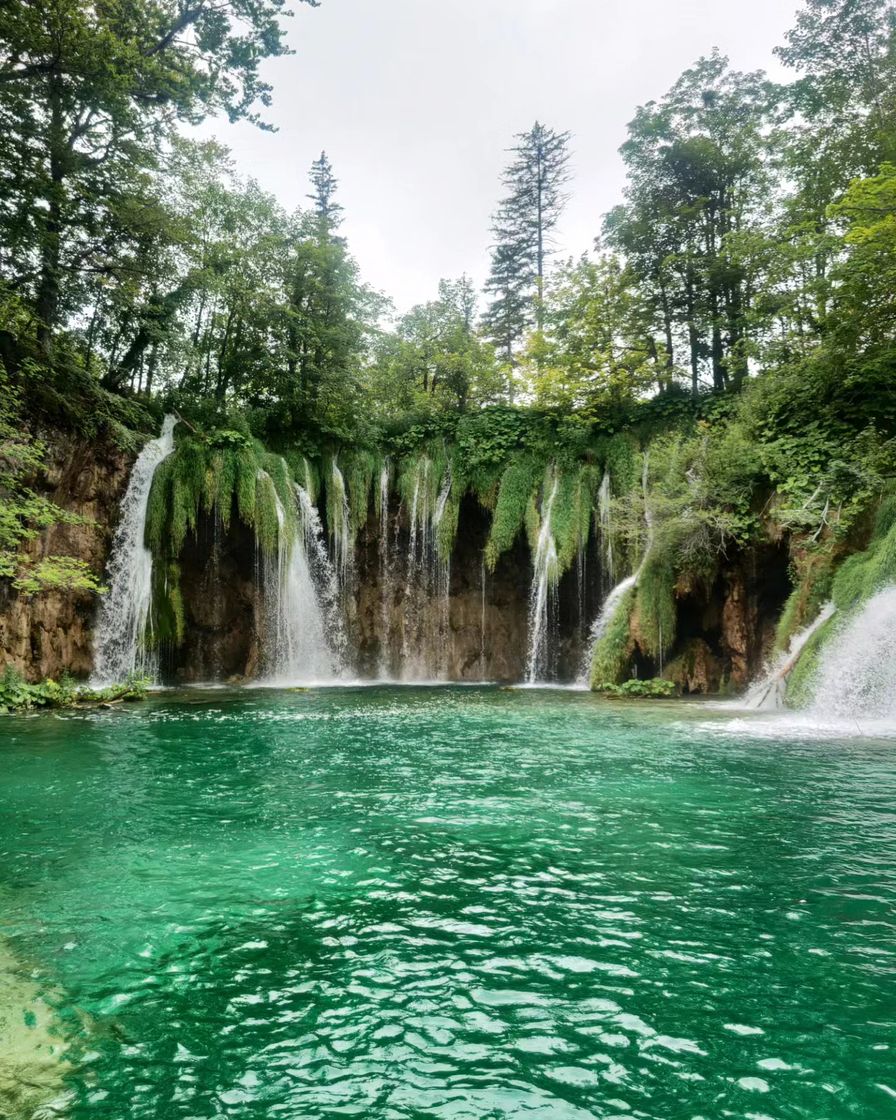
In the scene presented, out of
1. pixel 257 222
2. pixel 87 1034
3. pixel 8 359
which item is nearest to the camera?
pixel 87 1034

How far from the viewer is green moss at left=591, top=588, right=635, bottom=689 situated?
52.6ft

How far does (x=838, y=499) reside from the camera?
1309 centimetres

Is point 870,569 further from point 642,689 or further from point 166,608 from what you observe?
point 166,608

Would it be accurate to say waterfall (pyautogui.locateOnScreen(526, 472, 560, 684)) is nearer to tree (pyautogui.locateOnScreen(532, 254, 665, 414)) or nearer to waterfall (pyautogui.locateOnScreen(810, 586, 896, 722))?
tree (pyautogui.locateOnScreen(532, 254, 665, 414))

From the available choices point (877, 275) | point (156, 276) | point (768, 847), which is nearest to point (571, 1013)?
point (768, 847)

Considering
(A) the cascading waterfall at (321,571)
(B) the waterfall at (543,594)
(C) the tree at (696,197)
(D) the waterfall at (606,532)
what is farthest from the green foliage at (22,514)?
(C) the tree at (696,197)

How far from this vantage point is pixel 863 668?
35.3 ft

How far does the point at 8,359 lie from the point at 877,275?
65.0 feet

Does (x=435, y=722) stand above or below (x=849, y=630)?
below

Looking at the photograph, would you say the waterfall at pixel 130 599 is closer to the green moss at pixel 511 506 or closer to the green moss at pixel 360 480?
the green moss at pixel 360 480

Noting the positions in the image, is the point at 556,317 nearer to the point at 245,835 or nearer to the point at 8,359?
the point at 8,359

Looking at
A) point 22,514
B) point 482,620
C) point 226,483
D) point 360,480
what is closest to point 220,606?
point 226,483

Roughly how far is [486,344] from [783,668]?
2145cm

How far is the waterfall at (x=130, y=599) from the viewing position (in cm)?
1792
